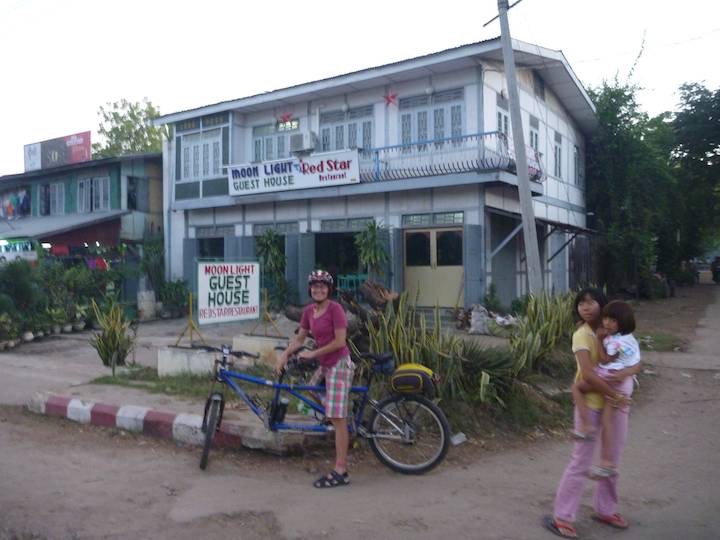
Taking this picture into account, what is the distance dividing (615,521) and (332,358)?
2.31 metres

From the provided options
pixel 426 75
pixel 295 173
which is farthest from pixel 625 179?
pixel 295 173

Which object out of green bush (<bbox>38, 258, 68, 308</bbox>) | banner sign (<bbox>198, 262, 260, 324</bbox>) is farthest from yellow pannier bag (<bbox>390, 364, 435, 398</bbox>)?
green bush (<bbox>38, 258, 68, 308</bbox>)

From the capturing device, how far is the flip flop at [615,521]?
13.8 feet

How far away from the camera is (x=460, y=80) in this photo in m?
15.0

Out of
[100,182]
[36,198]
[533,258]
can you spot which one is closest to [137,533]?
[533,258]

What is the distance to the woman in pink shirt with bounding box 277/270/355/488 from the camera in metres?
4.95

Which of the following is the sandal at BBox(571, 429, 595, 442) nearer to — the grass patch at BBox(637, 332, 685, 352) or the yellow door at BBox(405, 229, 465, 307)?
the grass patch at BBox(637, 332, 685, 352)

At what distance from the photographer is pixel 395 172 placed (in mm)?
15352

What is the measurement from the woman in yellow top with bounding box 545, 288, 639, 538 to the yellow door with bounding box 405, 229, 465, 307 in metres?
10.4

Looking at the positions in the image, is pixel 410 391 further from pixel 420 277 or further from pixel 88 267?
pixel 88 267

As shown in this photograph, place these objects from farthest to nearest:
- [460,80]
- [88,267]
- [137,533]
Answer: [88,267], [460,80], [137,533]

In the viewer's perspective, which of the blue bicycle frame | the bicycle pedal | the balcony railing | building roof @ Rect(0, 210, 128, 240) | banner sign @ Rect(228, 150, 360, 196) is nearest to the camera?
the blue bicycle frame

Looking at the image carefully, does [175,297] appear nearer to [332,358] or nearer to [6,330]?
[6,330]

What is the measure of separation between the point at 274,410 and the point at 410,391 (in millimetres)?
1166
